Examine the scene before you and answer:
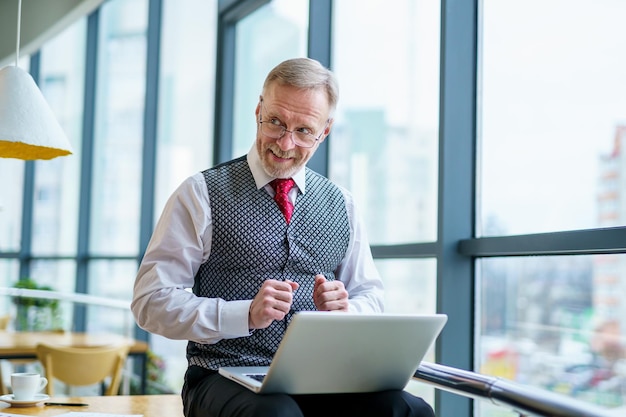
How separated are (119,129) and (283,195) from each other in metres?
→ 5.08

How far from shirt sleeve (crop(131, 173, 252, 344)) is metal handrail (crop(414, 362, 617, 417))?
0.46 meters

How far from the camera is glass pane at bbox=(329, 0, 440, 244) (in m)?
3.09

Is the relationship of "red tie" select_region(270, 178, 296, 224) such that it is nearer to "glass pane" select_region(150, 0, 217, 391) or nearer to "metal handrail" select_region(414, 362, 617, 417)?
"metal handrail" select_region(414, 362, 617, 417)

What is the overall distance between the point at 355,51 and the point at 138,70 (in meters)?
3.44

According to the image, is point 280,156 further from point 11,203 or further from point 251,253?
point 11,203

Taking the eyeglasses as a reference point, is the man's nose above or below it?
below

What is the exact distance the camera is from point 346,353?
159 centimetres

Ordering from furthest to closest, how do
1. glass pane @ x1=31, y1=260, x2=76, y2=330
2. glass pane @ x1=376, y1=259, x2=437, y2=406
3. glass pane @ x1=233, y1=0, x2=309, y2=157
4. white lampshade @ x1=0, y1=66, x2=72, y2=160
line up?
glass pane @ x1=31, y1=260, x2=76, y2=330
glass pane @ x1=233, y1=0, x2=309, y2=157
glass pane @ x1=376, y1=259, x2=437, y2=406
white lampshade @ x1=0, y1=66, x2=72, y2=160

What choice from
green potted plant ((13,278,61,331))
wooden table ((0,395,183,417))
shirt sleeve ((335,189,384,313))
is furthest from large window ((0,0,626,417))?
green potted plant ((13,278,61,331))

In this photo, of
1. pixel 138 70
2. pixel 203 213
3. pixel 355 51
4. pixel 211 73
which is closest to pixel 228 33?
pixel 211 73

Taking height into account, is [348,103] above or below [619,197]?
above

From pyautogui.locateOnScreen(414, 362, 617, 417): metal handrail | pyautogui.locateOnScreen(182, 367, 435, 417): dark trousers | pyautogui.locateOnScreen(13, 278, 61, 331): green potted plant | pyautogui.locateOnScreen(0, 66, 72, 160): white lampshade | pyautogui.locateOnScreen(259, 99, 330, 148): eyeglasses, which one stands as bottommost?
pyautogui.locateOnScreen(13, 278, 61, 331): green potted plant

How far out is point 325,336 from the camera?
1.52m

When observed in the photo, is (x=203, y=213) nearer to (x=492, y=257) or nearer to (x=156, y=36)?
(x=492, y=257)
